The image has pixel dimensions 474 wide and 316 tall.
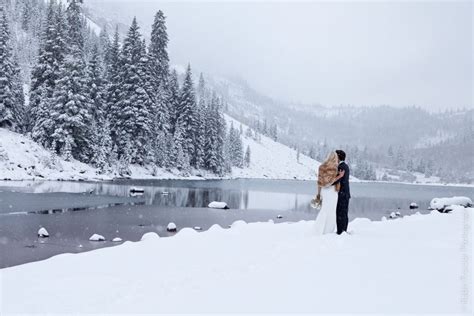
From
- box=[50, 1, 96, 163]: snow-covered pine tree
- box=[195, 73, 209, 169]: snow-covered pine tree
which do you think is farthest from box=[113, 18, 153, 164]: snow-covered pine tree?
box=[195, 73, 209, 169]: snow-covered pine tree

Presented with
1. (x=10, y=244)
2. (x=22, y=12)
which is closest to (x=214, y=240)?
(x=10, y=244)

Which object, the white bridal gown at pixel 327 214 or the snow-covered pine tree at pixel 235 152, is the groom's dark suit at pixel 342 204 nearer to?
the white bridal gown at pixel 327 214

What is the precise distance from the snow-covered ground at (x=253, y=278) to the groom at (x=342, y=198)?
1197 millimetres

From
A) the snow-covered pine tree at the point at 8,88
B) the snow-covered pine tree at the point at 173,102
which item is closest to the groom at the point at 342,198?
the snow-covered pine tree at the point at 8,88

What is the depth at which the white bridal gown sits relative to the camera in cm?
1153

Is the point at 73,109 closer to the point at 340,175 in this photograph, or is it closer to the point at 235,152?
the point at 340,175

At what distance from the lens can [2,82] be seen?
45.1m

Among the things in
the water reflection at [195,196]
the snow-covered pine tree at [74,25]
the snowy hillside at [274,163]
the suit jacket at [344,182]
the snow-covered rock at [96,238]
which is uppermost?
the snow-covered pine tree at [74,25]

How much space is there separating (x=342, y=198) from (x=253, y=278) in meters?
6.12

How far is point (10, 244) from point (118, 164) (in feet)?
135

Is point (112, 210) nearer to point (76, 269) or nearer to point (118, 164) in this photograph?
point (76, 269)

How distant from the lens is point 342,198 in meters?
11.8

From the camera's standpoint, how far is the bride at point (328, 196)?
37.9 ft

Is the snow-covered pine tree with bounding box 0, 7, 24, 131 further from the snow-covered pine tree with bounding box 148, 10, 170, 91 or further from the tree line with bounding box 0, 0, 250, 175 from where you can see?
the snow-covered pine tree with bounding box 148, 10, 170, 91
